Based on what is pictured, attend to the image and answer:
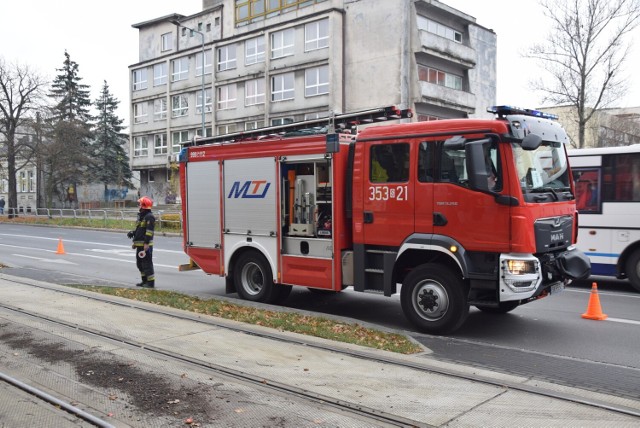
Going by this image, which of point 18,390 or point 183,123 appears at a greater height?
point 183,123

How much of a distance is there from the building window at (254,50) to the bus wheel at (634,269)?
1559 inches

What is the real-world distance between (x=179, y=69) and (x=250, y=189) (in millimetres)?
48279

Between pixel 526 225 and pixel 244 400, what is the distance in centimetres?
411

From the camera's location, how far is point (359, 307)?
10.3 metres

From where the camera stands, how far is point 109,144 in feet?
225

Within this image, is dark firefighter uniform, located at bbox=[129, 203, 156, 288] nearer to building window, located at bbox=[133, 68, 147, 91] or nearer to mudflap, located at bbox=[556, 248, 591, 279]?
mudflap, located at bbox=[556, 248, 591, 279]

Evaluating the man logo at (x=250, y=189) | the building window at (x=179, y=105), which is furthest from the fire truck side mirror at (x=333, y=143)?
the building window at (x=179, y=105)

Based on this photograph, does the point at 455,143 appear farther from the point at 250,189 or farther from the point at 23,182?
the point at 23,182

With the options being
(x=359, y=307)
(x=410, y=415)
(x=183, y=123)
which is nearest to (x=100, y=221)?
(x=183, y=123)

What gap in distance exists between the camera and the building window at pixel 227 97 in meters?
50.3

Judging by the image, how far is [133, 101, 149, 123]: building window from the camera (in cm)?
5897

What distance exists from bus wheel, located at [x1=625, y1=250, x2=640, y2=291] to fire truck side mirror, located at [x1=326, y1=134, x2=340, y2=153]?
7021 mm

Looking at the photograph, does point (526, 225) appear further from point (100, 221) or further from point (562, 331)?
point (100, 221)

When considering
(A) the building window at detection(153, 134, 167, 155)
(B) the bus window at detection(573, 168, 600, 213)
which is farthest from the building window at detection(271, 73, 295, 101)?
(B) the bus window at detection(573, 168, 600, 213)
